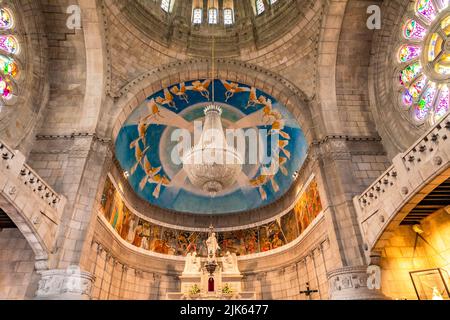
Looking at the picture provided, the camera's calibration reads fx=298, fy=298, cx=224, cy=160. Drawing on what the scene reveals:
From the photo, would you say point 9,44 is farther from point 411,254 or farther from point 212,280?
point 411,254

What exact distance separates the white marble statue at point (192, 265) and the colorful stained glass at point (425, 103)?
39.3 ft

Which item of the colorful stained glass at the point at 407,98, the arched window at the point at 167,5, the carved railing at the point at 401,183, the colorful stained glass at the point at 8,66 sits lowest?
the carved railing at the point at 401,183

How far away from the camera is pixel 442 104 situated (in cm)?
888

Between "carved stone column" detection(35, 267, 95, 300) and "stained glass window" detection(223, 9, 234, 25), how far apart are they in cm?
1333

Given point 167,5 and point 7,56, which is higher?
point 167,5

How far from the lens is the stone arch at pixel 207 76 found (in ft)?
40.5

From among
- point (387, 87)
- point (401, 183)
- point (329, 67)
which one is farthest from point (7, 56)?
point (387, 87)

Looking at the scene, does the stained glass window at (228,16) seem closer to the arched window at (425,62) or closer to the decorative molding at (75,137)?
the arched window at (425,62)

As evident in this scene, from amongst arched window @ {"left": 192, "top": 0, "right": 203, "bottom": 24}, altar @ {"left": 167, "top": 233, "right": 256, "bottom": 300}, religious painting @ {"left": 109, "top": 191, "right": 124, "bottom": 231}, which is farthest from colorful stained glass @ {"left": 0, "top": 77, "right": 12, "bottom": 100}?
altar @ {"left": 167, "top": 233, "right": 256, "bottom": 300}

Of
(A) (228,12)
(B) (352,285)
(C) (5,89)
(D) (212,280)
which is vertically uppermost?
(A) (228,12)

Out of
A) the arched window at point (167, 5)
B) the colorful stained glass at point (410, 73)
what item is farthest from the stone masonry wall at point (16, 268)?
the colorful stained glass at point (410, 73)

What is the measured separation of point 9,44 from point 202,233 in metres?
13.4
